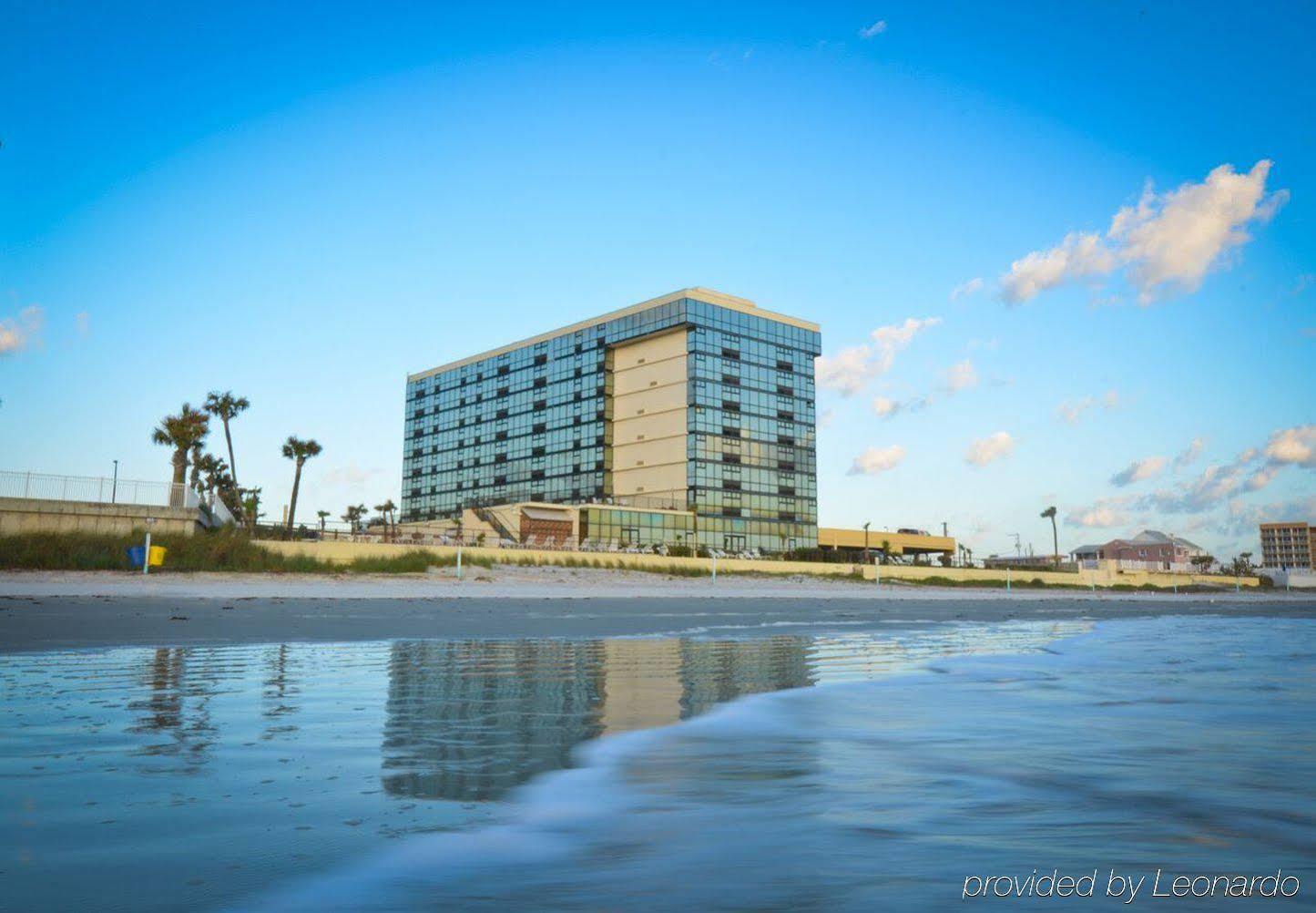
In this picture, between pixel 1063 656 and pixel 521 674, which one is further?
pixel 1063 656

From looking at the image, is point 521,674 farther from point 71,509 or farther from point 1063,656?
point 71,509

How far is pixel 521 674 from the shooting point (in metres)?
8.00

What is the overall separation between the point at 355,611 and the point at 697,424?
73093 millimetres

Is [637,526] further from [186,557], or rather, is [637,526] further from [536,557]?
[186,557]

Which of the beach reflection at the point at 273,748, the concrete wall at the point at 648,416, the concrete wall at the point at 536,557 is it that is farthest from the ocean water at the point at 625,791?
the concrete wall at the point at 648,416

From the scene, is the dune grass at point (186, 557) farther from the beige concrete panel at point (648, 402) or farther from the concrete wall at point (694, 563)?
the beige concrete panel at point (648, 402)

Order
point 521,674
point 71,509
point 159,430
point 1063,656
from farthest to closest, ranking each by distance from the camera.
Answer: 1. point 159,430
2. point 71,509
3. point 1063,656
4. point 521,674

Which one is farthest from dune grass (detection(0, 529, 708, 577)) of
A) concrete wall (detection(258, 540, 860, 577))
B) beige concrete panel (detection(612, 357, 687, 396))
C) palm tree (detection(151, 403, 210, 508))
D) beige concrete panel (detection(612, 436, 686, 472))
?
beige concrete panel (detection(612, 357, 687, 396))

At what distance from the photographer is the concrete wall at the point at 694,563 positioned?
41156 millimetres

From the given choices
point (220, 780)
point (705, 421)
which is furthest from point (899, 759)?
point (705, 421)

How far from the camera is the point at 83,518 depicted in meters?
34.2


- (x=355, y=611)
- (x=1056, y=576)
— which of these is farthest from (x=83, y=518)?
(x=1056, y=576)

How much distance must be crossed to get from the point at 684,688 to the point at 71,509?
35049 mm

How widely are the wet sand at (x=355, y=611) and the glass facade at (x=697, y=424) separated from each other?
5237 centimetres
